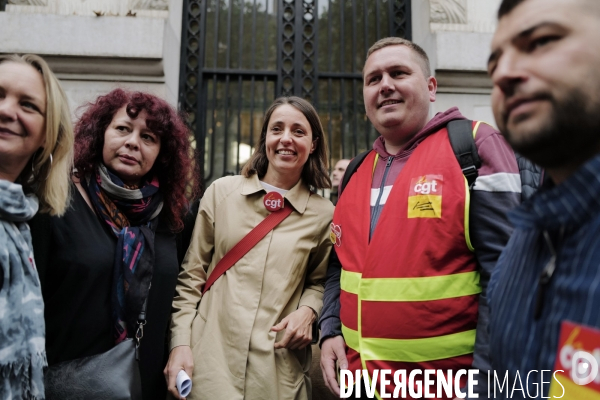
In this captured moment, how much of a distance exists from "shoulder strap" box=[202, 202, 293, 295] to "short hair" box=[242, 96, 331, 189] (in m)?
0.44

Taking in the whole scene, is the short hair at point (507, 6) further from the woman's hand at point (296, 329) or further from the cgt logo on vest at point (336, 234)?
the woman's hand at point (296, 329)

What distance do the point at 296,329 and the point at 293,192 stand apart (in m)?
0.84

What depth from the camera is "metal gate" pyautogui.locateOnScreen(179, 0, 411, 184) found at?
4699 millimetres

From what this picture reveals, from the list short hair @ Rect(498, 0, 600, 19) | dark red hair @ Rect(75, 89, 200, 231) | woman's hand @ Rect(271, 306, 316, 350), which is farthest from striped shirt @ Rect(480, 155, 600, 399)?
dark red hair @ Rect(75, 89, 200, 231)

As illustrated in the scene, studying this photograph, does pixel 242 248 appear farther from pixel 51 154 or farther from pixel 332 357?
pixel 51 154

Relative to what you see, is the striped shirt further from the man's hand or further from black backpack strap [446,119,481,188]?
the man's hand

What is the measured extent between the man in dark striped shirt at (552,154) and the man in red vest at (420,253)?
578mm

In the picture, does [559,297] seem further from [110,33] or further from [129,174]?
[110,33]

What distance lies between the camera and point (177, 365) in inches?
88.3

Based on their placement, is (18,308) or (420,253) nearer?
(18,308)

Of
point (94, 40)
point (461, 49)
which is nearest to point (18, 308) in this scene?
point (94, 40)

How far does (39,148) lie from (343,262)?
147cm

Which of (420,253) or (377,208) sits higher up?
(377,208)

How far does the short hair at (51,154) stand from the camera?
180 centimetres
